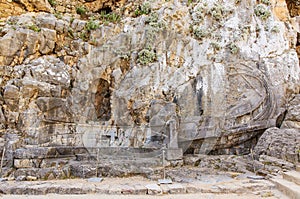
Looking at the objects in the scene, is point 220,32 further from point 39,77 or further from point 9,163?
point 9,163

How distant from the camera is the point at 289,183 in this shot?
205 inches

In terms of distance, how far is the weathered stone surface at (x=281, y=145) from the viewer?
252 inches

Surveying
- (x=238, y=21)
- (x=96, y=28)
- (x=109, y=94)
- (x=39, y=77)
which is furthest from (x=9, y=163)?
(x=238, y=21)

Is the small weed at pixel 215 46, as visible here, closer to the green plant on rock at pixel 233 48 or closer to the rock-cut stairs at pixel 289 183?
the green plant on rock at pixel 233 48

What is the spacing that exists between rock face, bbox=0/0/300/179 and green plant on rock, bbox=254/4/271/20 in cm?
5

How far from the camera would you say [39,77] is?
454 inches

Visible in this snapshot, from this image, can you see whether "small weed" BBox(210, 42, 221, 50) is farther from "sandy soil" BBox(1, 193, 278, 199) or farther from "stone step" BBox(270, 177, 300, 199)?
"sandy soil" BBox(1, 193, 278, 199)

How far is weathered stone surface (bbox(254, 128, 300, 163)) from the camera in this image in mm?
6406

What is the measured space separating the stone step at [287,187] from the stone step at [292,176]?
0.09m

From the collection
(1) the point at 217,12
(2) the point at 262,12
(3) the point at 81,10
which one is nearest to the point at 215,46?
(1) the point at 217,12

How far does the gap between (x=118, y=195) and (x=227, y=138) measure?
5.86 meters

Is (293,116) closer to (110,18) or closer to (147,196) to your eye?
(147,196)

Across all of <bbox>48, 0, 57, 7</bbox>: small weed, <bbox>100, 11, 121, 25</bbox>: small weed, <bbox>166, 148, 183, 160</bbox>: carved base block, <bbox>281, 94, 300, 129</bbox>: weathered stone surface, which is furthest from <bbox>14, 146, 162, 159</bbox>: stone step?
<bbox>48, 0, 57, 7</bbox>: small weed

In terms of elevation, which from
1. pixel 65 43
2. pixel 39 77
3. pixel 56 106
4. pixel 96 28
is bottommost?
pixel 56 106
